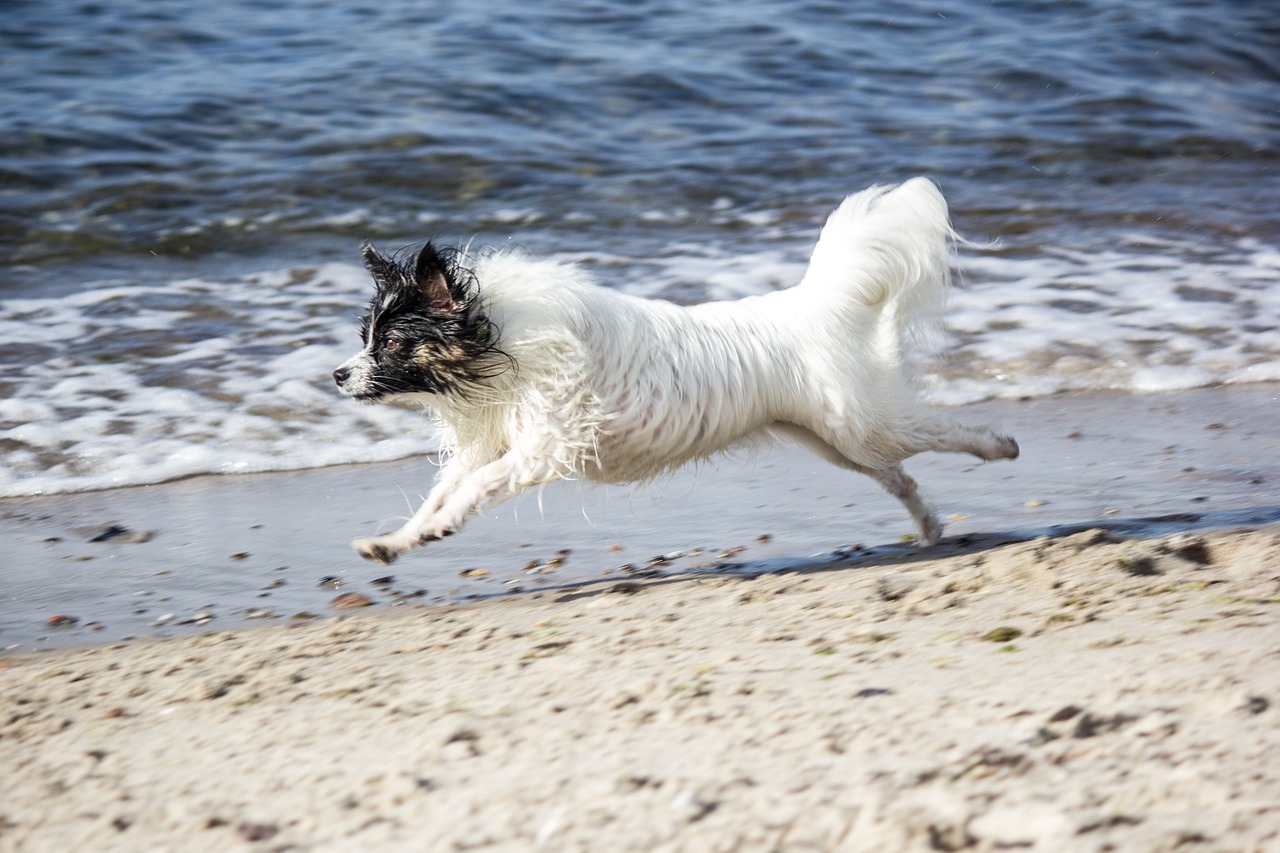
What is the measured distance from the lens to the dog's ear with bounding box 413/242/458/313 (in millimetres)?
4062

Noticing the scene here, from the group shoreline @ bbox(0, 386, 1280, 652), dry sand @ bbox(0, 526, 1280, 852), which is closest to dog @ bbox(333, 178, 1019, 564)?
shoreline @ bbox(0, 386, 1280, 652)

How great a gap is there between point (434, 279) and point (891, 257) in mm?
1674

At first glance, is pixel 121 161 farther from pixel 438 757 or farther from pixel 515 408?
pixel 438 757

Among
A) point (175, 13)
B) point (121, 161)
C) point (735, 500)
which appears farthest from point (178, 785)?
point (175, 13)

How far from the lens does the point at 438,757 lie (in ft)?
9.18

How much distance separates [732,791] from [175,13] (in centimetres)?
1470

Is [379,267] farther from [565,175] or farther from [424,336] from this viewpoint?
[565,175]

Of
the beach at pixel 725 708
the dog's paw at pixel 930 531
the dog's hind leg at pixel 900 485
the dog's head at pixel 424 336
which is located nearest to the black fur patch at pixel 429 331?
the dog's head at pixel 424 336

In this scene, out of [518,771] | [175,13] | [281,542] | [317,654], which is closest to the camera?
[518,771]

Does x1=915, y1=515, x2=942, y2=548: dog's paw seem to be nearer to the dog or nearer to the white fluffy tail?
the dog

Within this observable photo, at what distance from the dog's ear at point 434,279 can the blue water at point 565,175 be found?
86.3 inches

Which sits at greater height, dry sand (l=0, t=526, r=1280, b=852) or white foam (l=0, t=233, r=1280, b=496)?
white foam (l=0, t=233, r=1280, b=496)

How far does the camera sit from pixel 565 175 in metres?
11.8

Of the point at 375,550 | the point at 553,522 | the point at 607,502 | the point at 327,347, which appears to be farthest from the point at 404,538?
the point at 327,347
